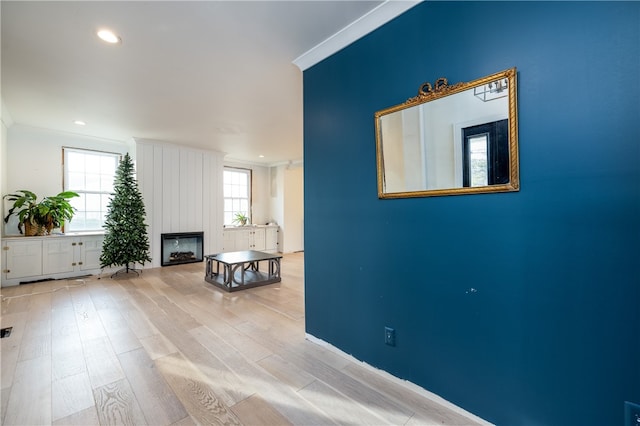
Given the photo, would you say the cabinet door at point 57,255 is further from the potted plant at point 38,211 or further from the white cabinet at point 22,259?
the potted plant at point 38,211

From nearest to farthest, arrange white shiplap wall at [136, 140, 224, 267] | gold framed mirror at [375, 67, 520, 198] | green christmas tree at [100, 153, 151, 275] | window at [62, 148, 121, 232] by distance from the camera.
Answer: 1. gold framed mirror at [375, 67, 520, 198]
2. green christmas tree at [100, 153, 151, 275]
3. window at [62, 148, 121, 232]
4. white shiplap wall at [136, 140, 224, 267]

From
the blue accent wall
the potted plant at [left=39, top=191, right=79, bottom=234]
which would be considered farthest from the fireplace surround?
the blue accent wall

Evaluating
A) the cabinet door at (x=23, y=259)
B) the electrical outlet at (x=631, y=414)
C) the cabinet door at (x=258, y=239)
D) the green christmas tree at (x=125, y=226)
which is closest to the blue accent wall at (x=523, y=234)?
the electrical outlet at (x=631, y=414)

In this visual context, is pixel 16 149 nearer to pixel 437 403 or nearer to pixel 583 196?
pixel 437 403

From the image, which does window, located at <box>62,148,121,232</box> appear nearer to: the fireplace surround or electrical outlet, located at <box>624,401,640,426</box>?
the fireplace surround

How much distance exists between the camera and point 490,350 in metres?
1.47

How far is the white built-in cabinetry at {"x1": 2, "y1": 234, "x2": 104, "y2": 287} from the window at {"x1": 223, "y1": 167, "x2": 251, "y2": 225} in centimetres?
293

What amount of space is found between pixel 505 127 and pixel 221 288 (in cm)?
398

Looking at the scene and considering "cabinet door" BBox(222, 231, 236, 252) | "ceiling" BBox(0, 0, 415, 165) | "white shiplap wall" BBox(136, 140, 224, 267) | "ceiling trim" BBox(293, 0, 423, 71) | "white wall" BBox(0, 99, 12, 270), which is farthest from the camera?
"cabinet door" BBox(222, 231, 236, 252)

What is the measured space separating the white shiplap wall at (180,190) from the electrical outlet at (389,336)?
5.39 m

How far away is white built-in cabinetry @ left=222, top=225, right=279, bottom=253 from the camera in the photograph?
695 centimetres

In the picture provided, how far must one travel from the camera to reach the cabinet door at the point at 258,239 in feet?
24.4

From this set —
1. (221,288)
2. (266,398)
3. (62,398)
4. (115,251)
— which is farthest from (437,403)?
(115,251)

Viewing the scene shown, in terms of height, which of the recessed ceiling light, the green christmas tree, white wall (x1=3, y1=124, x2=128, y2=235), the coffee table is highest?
the recessed ceiling light
